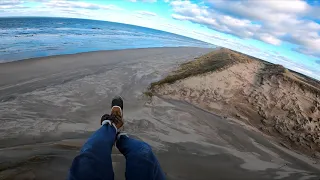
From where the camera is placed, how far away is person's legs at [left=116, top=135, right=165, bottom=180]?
273 centimetres

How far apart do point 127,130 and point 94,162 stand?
328 centimetres

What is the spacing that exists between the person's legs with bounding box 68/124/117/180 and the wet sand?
3.72 ft

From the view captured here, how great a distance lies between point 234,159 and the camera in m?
5.33

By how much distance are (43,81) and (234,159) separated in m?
7.77

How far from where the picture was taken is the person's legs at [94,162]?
8.12 ft

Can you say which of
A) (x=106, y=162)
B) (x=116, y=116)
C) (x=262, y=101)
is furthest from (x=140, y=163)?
(x=262, y=101)

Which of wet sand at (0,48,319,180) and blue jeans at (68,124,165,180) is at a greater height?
blue jeans at (68,124,165,180)

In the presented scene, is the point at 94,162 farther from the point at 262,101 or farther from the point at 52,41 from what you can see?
the point at 52,41

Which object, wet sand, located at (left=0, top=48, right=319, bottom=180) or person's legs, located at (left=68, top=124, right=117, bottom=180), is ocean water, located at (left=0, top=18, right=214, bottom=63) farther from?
person's legs, located at (left=68, top=124, right=117, bottom=180)

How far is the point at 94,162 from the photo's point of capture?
2.64 meters

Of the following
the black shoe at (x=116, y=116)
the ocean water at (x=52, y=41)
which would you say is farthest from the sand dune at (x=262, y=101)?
the ocean water at (x=52, y=41)

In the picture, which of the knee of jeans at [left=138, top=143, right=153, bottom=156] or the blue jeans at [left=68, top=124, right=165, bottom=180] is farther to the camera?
the knee of jeans at [left=138, top=143, right=153, bottom=156]

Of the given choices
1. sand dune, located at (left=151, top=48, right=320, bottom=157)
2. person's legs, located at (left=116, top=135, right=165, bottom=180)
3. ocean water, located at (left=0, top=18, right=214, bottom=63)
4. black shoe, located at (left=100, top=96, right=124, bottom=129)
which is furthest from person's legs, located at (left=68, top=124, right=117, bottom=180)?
ocean water, located at (left=0, top=18, right=214, bottom=63)

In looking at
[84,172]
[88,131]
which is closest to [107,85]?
[88,131]
